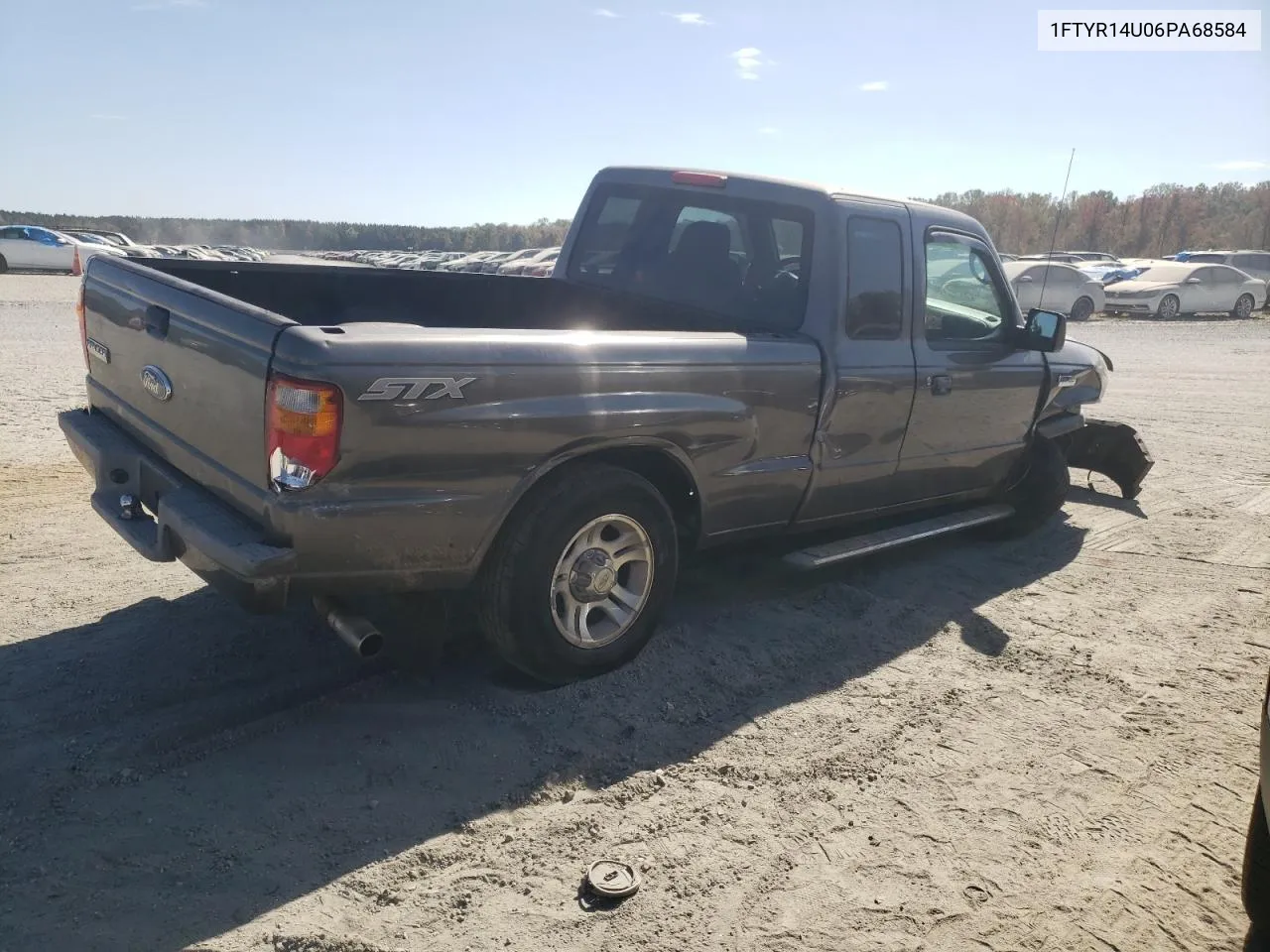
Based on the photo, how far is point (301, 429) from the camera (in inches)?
122

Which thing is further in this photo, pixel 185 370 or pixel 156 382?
pixel 156 382

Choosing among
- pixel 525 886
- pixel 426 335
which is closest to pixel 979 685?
pixel 525 886

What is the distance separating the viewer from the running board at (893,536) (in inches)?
189

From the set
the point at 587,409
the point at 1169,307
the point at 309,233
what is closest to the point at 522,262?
the point at 1169,307

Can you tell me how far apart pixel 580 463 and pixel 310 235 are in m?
86.0

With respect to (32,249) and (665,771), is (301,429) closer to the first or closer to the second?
(665,771)

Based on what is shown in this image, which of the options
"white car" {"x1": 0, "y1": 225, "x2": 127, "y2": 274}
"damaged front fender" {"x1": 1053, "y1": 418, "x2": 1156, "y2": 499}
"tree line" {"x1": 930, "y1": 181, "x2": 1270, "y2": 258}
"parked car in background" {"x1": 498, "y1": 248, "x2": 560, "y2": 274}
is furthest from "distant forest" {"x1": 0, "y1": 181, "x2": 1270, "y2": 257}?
"damaged front fender" {"x1": 1053, "y1": 418, "x2": 1156, "y2": 499}

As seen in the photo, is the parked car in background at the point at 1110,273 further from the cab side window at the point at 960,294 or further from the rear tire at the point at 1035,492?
the cab side window at the point at 960,294

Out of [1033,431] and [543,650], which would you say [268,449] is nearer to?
[543,650]

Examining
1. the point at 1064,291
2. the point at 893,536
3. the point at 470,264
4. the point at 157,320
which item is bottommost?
the point at 893,536

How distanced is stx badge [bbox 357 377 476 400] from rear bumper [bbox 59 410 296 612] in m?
0.57

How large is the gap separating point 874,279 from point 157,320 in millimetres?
3175

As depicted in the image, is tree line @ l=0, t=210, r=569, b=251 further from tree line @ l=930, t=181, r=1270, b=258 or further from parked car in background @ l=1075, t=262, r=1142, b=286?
parked car in background @ l=1075, t=262, r=1142, b=286

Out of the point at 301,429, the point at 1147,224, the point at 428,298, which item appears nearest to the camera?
the point at 301,429
